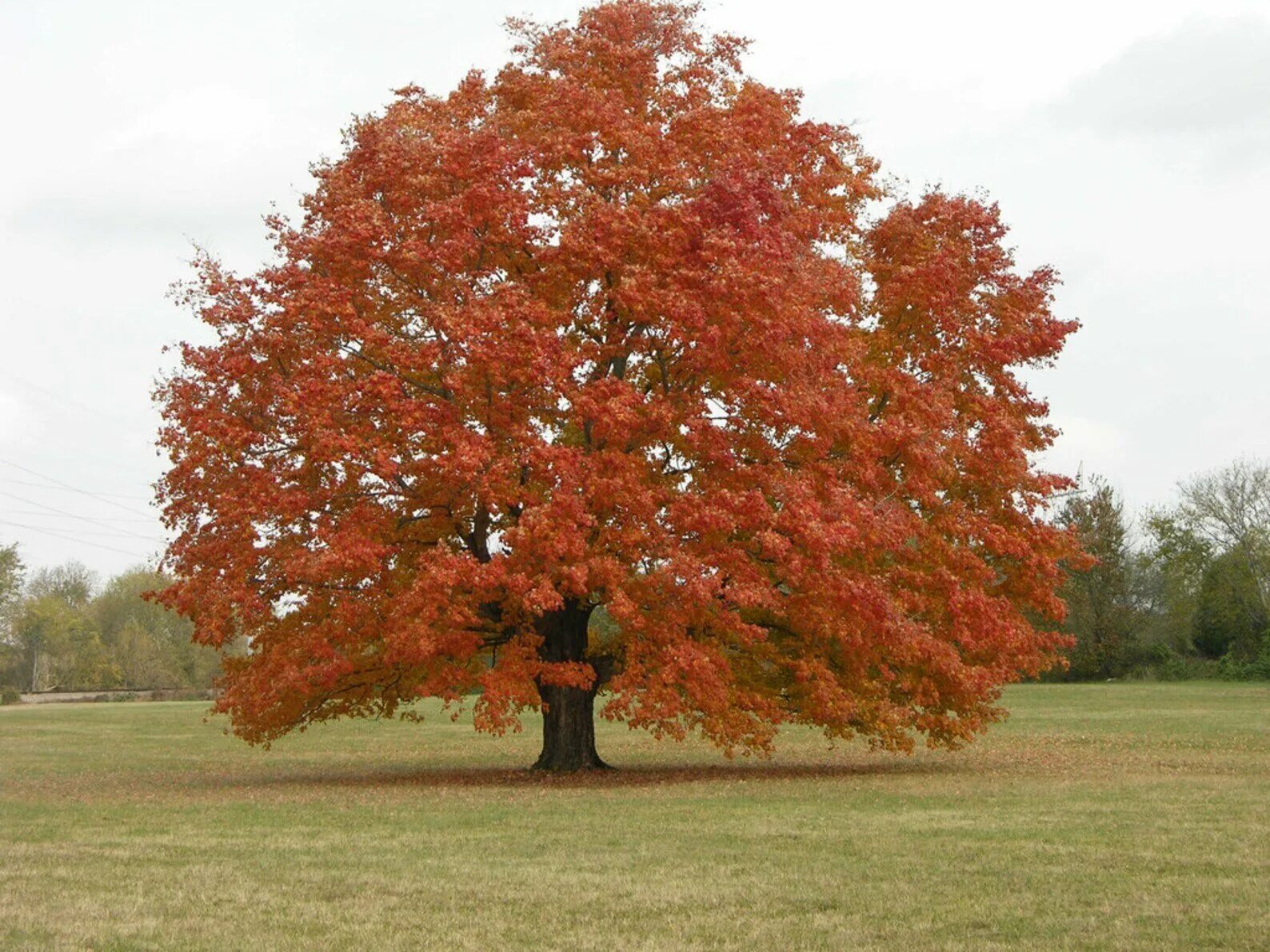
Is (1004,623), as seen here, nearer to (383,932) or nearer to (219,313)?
(219,313)

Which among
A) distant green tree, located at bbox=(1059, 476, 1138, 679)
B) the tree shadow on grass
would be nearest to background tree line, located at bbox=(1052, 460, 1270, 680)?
distant green tree, located at bbox=(1059, 476, 1138, 679)

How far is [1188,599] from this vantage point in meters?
86.1

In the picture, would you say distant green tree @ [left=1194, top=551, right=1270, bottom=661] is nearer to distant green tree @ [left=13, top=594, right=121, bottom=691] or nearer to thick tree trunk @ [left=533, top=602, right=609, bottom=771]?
thick tree trunk @ [left=533, top=602, right=609, bottom=771]

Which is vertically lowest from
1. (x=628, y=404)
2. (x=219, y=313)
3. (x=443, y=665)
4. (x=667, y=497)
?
(x=443, y=665)

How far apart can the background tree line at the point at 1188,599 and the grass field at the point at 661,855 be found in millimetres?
51084

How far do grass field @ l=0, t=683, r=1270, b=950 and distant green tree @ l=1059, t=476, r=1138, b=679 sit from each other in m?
50.2

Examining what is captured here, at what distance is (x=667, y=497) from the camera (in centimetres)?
2236

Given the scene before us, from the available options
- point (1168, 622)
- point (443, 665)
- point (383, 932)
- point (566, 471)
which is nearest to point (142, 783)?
point (443, 665)

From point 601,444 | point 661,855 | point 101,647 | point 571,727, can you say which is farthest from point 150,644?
point 661,855

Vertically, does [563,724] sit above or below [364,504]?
below

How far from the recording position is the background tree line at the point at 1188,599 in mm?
78250

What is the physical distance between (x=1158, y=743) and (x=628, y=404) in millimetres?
17597

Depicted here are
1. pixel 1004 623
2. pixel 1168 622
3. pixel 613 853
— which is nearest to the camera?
pixel 613 853

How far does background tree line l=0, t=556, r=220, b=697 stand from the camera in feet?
351
